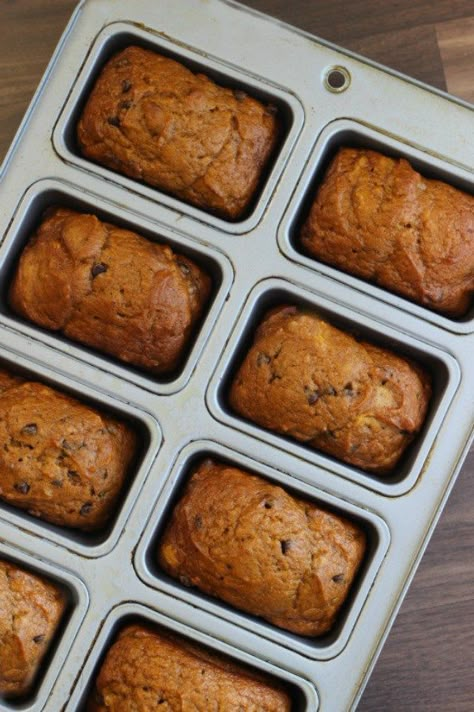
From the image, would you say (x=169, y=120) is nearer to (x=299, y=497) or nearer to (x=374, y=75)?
(x=374, y=75)

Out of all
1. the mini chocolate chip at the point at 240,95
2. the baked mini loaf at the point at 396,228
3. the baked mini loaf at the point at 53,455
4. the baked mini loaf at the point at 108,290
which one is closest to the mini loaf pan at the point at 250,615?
the baked mini loaf at the point at 53,455

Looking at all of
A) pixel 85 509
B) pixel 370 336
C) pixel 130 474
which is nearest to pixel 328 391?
pixel 370 336

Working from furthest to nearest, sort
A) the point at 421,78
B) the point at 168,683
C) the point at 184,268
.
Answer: the point at 421,78 < the point at 184,268 < the point at 168,683

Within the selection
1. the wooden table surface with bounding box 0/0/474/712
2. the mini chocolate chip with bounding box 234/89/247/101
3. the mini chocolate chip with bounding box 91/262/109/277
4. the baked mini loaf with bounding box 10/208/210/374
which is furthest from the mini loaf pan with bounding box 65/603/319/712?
the mini chocolate chip with bounding box 234/89/247/101

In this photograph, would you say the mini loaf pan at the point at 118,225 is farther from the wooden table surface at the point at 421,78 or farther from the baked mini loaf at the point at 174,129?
the wooden table surface at the point at 421,78

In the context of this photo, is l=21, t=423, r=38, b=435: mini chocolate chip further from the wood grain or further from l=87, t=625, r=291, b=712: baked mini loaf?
the wood grain

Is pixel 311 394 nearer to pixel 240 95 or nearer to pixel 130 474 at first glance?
pixel 130 474
